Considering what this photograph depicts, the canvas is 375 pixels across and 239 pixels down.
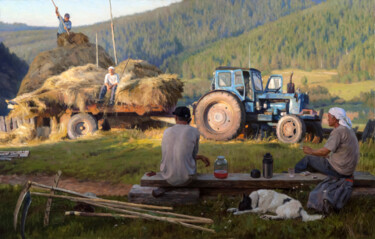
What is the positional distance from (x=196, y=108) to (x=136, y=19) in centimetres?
181

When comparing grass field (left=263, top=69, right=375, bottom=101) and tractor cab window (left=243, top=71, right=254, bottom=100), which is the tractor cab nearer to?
tractor cab window (left=243, top=71, right=254, bottom=100)

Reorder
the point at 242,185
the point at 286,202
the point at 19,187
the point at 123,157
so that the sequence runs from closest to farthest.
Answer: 1. the point at 286,202
2. the point at 242,185
3. the point at 19,187
4. the point at 123,157

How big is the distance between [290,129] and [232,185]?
1944 millimetres

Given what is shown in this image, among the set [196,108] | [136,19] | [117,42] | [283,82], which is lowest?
[196,108]

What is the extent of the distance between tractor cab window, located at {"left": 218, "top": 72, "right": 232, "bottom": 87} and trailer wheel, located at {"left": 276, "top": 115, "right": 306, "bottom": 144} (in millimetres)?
1214

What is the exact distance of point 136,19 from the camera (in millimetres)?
5352

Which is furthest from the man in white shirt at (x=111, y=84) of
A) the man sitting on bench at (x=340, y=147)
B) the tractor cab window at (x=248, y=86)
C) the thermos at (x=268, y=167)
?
the man sitting on bench at (x=340, y=147)

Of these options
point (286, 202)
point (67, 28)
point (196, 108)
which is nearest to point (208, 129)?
point (196, 108)

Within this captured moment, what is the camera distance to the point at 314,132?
202 inches

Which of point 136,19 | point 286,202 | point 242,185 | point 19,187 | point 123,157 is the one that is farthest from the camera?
point 136,19

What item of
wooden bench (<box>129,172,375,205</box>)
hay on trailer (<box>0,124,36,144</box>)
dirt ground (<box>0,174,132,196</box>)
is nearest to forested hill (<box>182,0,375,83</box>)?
wooden bench (<box>129,172,375,205</box>)

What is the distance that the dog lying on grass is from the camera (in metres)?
3.19

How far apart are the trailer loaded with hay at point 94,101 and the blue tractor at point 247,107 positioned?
0.66 m

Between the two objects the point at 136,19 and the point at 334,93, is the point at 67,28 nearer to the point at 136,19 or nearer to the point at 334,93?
the point at 136,19
